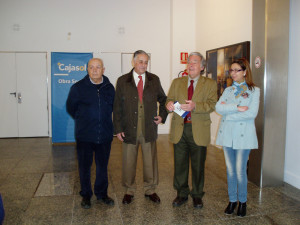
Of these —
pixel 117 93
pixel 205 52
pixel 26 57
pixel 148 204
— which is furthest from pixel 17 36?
pixel 148 204

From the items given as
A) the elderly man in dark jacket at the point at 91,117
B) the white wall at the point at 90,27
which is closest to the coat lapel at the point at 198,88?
the elderly man in dark jacket at the point at 91,117

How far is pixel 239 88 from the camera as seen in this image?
2.79 metres

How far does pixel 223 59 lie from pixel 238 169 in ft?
11.1

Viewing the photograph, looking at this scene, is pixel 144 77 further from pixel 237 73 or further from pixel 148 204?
pixel 148 204

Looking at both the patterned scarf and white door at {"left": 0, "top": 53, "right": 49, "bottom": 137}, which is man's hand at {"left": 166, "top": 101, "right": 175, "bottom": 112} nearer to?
the patterned scarf

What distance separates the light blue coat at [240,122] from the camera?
268 cm

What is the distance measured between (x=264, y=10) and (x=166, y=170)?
9.05 ft

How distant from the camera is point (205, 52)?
671 centimetres

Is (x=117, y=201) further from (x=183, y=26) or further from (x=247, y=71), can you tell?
(x=183, y=26)

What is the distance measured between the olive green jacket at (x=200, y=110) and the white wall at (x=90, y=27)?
483cm

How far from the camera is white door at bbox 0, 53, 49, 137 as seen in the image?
24.1 feet

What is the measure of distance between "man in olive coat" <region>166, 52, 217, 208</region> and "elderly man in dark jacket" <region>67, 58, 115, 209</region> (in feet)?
2.37

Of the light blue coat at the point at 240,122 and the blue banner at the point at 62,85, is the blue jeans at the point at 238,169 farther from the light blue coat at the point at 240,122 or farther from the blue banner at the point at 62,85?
the blue banner at the point at 62,85

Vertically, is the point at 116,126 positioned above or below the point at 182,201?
above
